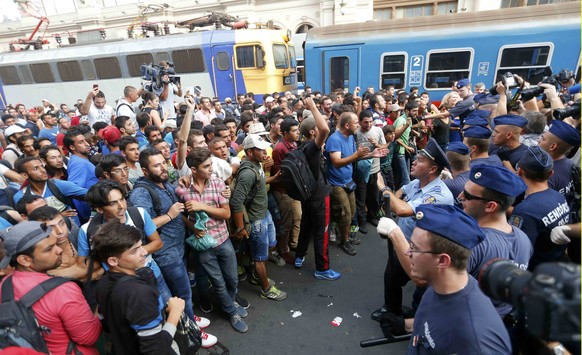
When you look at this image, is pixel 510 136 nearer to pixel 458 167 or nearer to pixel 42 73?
pixel 458 167

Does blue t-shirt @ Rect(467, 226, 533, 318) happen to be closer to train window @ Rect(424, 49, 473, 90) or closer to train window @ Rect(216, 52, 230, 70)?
train window @ Rect(424, 49, 473, 90)

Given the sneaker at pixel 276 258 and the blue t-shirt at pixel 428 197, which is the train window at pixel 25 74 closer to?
the sneaker at pixel 276 258

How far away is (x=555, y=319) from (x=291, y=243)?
4033 millimetres

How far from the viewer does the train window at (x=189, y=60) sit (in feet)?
40.4

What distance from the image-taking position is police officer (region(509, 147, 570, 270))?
2.28 meters

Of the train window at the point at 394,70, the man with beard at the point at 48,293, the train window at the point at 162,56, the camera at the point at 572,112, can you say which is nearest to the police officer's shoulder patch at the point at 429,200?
the camera at the point at 572,112

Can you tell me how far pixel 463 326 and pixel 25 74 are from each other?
20.9m

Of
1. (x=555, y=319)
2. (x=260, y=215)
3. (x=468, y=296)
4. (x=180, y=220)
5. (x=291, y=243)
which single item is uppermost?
(x=555, y=319)

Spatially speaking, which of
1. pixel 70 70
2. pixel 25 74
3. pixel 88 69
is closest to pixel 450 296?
pixel 88 69

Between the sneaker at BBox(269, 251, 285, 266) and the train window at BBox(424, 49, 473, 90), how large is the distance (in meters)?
7.81

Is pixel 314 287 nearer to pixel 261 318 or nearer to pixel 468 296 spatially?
pixel 261 318

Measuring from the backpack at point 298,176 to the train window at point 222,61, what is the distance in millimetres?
9823

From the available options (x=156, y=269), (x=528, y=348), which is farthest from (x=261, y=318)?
(x=528, y=348)

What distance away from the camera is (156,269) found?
8.31 feet
